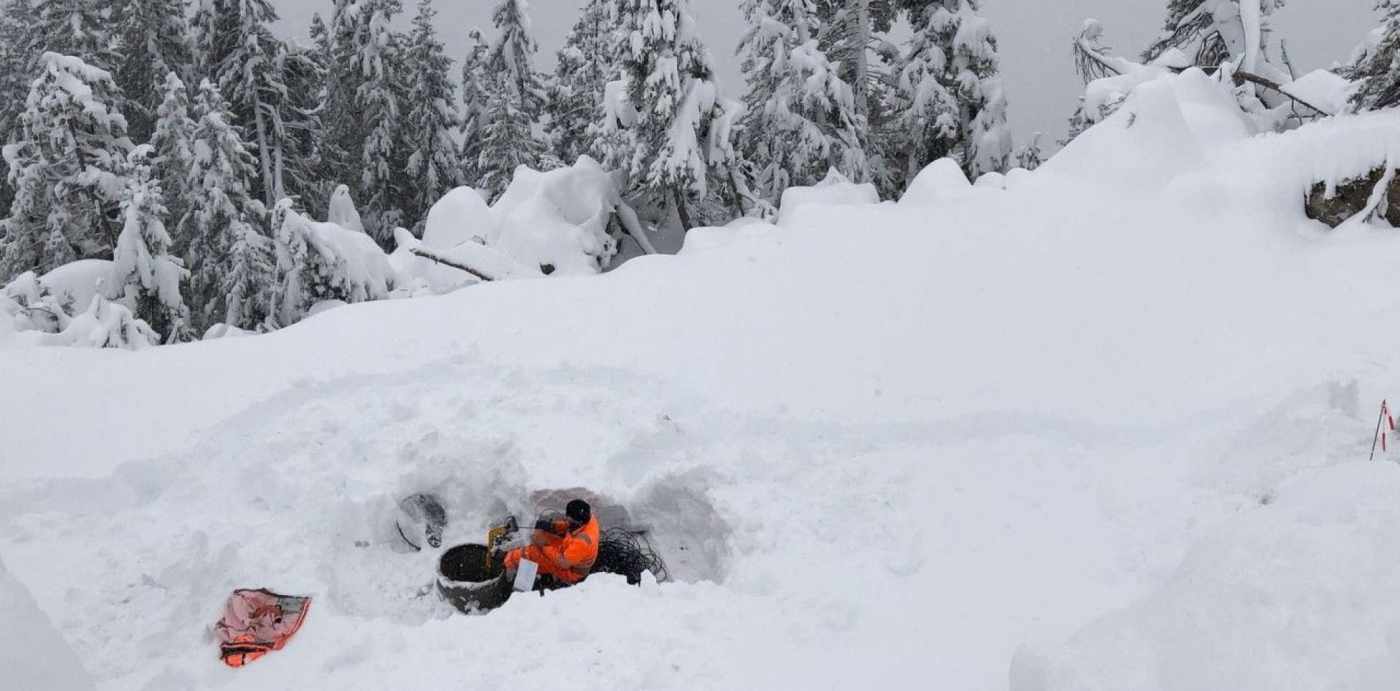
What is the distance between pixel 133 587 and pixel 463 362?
12.0ft

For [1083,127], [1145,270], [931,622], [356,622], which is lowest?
[931,622]

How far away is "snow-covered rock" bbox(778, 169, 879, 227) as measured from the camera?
39.5ft

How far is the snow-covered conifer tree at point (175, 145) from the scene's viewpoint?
59.4 ft

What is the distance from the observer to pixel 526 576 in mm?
6129

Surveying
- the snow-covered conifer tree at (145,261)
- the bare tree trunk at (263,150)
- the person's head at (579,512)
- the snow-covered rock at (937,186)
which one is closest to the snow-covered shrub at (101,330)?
the snow-covered conifer tree at (145,261)

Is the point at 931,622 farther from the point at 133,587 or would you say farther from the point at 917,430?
the point at 133,587

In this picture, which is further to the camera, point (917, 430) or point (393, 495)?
point (917, 430)

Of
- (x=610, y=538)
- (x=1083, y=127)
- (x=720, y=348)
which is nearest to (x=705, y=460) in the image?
(x=610, y=538)

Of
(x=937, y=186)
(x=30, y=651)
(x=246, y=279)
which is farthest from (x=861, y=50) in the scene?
(x=30, y=651)

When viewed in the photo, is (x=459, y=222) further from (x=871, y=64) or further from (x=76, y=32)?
(x=76, y=32)

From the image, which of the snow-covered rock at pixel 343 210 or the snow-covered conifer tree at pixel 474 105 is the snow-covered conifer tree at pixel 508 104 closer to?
the snow-covered conifer tree at pixel 474 105

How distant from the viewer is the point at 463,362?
28.5 ft

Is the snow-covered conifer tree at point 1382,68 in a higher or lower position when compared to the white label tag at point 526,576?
higher

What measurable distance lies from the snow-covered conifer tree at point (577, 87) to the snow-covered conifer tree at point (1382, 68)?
18.6 m
